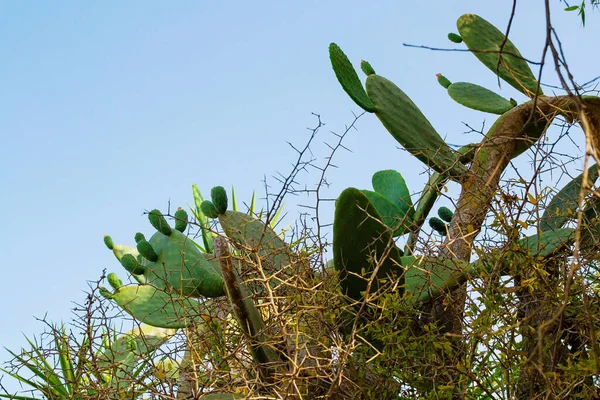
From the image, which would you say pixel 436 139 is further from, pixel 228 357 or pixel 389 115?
pixel 228 357

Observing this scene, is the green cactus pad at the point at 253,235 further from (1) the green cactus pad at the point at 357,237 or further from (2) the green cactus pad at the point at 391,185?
(2) the green cactus pad at the point at 391,185

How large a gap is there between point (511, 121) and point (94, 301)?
156 centimetres

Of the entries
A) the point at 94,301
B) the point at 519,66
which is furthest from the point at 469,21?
the point at 94,301

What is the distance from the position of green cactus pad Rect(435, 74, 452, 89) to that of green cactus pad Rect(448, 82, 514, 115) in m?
0.08

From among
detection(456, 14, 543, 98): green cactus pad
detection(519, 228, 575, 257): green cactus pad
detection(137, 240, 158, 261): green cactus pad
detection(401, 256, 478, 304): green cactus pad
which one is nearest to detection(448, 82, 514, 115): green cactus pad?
detection(456, 14, 543, 98): green cactus pad

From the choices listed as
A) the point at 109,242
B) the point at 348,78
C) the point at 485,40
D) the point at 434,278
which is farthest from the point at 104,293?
the point at 485,40

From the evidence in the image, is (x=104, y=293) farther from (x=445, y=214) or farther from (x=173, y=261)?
(x=445, y=214)

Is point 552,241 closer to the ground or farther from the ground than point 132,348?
farther from the ground

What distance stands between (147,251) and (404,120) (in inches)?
40.8

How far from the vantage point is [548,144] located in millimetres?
1931

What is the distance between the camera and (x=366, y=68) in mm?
2916

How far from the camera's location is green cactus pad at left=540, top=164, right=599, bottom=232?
2.02 m

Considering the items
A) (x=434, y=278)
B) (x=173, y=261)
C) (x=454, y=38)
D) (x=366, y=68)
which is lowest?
(x=434, y=278)

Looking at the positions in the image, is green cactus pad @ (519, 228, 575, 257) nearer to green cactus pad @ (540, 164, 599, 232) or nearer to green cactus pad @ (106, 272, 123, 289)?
green cactus pad @ (540, 164, 599, 232)
